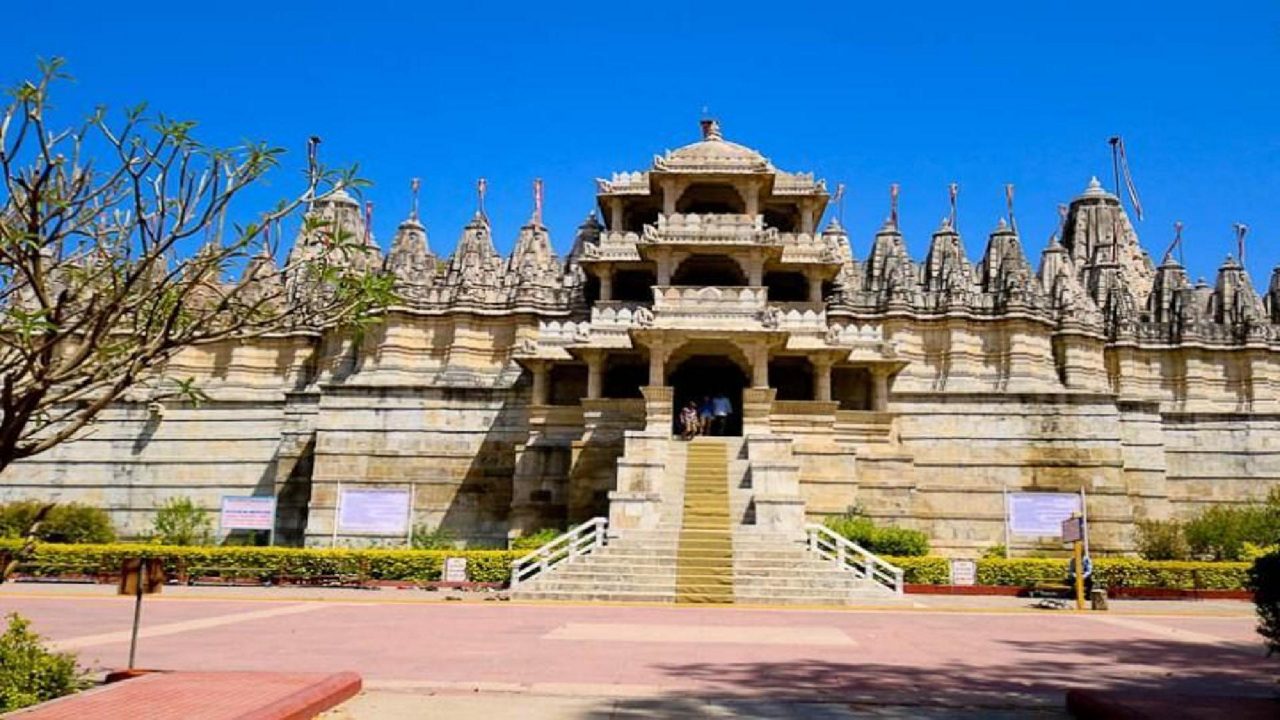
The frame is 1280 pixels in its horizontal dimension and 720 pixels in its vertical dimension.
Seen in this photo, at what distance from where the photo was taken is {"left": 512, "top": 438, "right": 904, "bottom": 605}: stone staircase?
2175cm

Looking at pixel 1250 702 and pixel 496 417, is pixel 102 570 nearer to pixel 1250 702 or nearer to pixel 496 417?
pixel 496 417

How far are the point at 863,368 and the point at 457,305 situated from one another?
16234mm

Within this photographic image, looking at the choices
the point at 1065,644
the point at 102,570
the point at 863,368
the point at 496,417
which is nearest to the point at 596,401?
the point at 496,417

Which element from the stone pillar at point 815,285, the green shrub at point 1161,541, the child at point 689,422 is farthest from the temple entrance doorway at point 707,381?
the green shrub at point 1161,541

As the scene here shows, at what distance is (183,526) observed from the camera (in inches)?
1371

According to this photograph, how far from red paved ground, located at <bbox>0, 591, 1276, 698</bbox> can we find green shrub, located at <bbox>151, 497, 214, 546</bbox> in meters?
14.1

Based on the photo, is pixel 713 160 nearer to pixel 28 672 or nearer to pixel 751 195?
pixel 751 195

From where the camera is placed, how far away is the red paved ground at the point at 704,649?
1116cm

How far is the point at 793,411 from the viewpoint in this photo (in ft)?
103

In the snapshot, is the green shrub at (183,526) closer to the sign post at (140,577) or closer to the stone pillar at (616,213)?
the stone pillar at (616,213)

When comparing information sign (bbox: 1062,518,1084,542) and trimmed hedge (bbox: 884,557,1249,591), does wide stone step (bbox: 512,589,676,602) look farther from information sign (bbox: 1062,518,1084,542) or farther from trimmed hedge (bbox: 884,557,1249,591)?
information sign (bbox: 1062,518,1084,542)

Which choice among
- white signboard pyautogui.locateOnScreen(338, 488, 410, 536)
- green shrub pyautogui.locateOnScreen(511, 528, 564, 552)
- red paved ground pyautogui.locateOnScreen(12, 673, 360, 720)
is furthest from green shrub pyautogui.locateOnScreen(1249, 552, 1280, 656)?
white signboard pyautogui.locateOnScreen(338, 488, 410, 536)

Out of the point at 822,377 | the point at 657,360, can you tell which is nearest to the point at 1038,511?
the point at 822,377

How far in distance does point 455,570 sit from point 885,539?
11.6 metres
